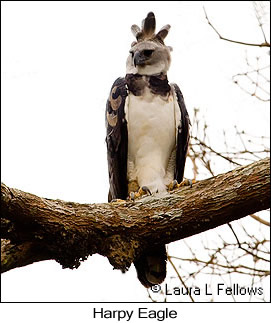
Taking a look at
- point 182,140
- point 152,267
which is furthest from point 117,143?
point 152,267

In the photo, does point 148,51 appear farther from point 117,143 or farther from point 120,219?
point 120,219

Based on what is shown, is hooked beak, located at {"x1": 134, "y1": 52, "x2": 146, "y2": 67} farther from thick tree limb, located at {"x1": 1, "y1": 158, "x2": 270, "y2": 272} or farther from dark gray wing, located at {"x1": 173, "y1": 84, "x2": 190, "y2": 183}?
thick tree limb, located at {"x1": 1, "y1": 158, "x2": 270, "y2": 272}

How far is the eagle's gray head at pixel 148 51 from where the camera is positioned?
453 cm

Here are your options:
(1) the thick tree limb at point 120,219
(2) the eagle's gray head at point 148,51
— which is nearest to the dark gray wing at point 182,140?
(2) the eagle's gray head at point 148,51

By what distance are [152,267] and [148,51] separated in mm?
1907

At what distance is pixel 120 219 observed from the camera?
2988mm

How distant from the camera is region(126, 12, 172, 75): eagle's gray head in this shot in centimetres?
453

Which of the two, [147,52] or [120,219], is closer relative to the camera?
[120,219]

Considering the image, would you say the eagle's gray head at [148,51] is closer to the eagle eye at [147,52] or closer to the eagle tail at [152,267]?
the eagle eye at [147,52]

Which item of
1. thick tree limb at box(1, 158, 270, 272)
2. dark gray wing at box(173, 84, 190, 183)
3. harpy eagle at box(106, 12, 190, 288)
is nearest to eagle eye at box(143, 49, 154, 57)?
harpy eagle at box(106, 12, 190, 288)

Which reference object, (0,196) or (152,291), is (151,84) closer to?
(152,291)

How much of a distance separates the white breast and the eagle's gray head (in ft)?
1.03

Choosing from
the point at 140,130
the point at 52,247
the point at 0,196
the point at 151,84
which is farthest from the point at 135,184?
the point at 0,196

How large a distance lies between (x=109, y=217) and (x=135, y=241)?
20 cm
